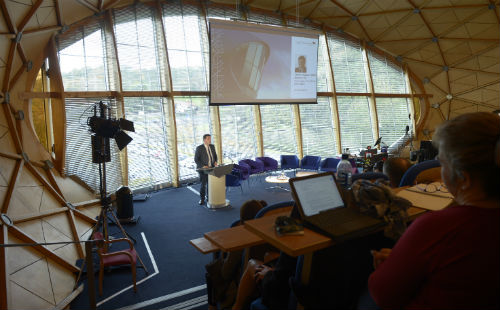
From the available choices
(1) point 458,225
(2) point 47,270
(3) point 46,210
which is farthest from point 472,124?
(3) point 46,210

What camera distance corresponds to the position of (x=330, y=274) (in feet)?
5.24

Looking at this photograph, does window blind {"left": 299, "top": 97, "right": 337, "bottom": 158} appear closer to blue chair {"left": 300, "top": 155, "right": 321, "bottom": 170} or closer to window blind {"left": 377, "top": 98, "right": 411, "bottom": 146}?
blue chair {"left": 300, "top": 155, "right": 321, "bottom": 170}

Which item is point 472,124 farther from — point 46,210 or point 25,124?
point 25,124

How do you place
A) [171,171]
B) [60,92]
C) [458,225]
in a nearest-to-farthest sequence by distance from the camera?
[458,225] < [60,92] < [171,171]

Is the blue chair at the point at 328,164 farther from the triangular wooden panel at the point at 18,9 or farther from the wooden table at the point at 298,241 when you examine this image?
the wooden table at the point at 298,241

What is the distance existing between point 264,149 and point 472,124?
1032 cm

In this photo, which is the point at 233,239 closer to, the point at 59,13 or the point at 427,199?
the point at 427,199

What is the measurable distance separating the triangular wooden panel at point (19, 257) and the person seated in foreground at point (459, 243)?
4056mm

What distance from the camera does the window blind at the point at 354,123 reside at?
12.9m

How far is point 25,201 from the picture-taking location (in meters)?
4.71

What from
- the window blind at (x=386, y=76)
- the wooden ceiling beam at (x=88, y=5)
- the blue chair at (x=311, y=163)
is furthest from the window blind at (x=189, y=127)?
the window blind at (x=386, y=76)

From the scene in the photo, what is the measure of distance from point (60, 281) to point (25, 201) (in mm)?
1502

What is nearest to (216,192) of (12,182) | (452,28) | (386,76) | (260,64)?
(12,182)

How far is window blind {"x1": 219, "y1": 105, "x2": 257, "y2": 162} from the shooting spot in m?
10.7
